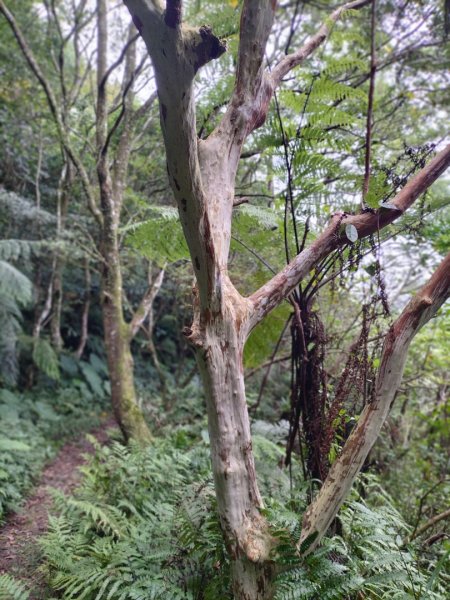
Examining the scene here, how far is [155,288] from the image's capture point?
6.04m

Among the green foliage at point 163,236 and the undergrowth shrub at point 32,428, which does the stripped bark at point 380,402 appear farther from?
the undergrowth shrub at point 32,428

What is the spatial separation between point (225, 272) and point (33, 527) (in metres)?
3.00

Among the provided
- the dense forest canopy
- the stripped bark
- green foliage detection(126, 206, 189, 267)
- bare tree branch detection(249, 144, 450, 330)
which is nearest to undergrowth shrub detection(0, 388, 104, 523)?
the dense forest canopy

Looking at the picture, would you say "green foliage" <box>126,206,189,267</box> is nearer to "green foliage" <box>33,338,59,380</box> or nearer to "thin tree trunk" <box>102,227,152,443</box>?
"thin tree trunk" <box>102,227,152,443</box>

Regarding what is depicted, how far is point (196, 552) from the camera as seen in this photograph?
6.75ft

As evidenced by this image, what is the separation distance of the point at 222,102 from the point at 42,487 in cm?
402

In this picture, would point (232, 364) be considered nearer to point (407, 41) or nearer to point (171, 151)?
point (171, 151)

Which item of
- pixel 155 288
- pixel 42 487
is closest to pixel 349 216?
pixel 42 487

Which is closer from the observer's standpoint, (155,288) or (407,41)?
(407,41)

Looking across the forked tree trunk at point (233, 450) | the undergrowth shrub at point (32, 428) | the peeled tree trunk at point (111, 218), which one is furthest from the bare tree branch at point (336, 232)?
the peeled tree trunk at point (111, 218)

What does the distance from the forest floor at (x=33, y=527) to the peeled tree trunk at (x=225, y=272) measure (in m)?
1.53

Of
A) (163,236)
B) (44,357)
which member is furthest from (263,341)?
(44,357)

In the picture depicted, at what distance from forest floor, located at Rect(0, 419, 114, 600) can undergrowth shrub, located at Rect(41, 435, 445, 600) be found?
142 mm

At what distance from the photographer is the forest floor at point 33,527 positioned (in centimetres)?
259
